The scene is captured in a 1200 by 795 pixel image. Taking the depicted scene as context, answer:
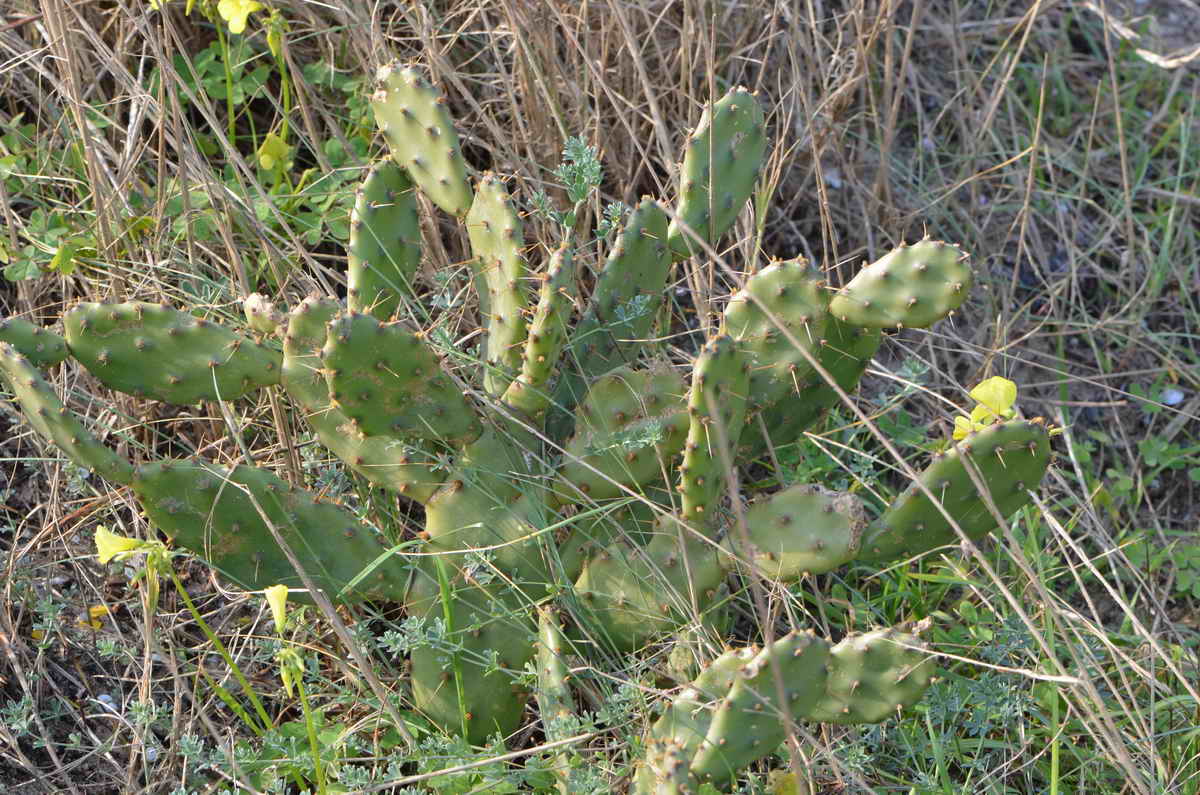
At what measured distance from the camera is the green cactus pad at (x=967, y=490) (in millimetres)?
1800

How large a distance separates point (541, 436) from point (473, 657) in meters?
0.35

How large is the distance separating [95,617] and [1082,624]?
171 centimetres

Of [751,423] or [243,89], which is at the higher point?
[243,89]

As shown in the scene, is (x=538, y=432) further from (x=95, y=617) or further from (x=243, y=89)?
(x=243, y=89)

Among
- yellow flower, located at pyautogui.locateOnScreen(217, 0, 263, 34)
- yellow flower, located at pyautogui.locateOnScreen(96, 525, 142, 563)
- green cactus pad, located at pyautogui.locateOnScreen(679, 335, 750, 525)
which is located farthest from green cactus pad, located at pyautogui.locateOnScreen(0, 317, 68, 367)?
green cactus pad, located at pyautogui.locateOnScreen(679, 335, 750, 525)

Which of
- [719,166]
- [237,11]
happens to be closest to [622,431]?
[719,166]

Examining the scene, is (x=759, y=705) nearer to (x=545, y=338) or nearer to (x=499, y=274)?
(x=545, y=338)

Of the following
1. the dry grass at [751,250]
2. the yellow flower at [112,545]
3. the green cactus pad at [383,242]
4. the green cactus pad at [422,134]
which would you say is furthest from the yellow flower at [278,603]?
the green cactus pad at [422,134]

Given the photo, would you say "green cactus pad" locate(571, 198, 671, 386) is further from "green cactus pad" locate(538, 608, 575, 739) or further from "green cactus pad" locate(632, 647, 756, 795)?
"green cactus pad" locate(632, 647, 756, 795)

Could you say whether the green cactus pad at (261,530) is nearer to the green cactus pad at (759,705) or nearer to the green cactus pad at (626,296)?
the green cactus pad at (626,296)

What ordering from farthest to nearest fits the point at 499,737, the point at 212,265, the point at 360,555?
the point at 212,265, the point at 360,555, the point at 499,737

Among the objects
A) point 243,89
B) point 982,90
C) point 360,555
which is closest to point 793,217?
point 982,90

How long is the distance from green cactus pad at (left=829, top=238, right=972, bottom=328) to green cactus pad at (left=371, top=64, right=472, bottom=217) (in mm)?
651

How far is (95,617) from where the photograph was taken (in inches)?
84.6
